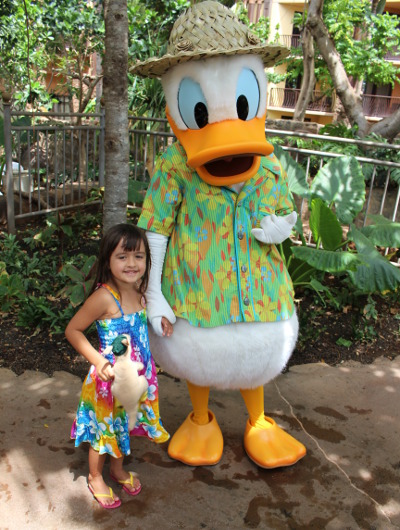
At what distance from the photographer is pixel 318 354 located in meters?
3.59

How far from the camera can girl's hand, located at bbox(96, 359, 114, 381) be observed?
5.78 ft

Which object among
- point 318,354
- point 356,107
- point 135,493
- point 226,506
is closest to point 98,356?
point 135,493

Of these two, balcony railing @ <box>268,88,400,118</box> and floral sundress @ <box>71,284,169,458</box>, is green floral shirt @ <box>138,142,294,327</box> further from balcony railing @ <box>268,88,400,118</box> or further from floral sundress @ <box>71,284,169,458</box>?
balcony railing @ <box>268,88,400,118</box>

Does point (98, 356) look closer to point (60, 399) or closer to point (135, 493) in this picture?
point (135, 493)

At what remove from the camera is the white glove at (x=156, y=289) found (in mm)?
2031

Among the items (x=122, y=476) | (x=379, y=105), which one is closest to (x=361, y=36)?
(x=379, y=105)

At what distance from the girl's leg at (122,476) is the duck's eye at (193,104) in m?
1.40

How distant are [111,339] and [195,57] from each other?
3.53ft

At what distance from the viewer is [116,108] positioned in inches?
130

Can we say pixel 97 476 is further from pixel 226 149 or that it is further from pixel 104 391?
pixel 226 149

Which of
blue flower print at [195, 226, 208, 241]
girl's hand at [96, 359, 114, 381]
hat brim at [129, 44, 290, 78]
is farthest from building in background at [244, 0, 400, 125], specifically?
girl's hand at [96, 359, 114, 381]

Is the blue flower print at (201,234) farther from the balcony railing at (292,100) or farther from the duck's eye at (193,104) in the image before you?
the balcony railing at (292,100)

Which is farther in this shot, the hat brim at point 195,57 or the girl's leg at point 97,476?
the girl's leg at point 97,476

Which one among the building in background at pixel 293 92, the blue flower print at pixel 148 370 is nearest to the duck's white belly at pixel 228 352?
the blue flower print at pixel 148 370
